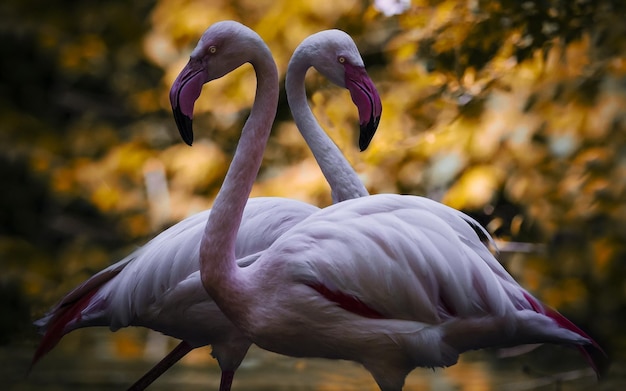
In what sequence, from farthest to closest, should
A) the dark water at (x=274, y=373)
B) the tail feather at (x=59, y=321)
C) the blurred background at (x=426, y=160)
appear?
the dark water at (x=274, y=373), the blurred background at (x=426, y=160), the tail feather at (x=59, y=321)

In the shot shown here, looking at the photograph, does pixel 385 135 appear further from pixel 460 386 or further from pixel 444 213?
pixel 444 213

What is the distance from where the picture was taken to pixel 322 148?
10.4 feet

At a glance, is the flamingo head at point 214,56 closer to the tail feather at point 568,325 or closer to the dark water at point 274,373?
the tail feather at point 568,325

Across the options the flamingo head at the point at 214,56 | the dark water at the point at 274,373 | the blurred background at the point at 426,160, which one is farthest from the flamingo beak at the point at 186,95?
the dark water at the point at 274,373

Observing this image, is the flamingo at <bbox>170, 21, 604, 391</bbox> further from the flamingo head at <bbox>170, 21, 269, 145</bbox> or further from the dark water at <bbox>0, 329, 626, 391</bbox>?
the dark water at <bbox>0, 329, 626, 391</bbox>

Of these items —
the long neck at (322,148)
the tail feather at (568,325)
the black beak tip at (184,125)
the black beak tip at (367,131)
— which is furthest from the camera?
the long neck at (322,148)

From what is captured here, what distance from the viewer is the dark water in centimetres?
462

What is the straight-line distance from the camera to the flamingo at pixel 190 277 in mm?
2822

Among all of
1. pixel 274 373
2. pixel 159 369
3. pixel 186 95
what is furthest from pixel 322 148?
pixel 274 373

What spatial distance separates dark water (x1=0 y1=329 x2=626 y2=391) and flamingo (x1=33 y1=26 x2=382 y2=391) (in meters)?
1.42

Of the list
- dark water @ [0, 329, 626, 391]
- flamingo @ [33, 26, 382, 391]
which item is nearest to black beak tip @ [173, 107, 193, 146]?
flamingo @ [33, 26, 382, 391]

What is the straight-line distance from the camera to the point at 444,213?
265 cm

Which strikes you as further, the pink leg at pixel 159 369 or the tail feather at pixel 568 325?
the pink leg at pixel 159 369

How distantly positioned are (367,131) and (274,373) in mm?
2742
